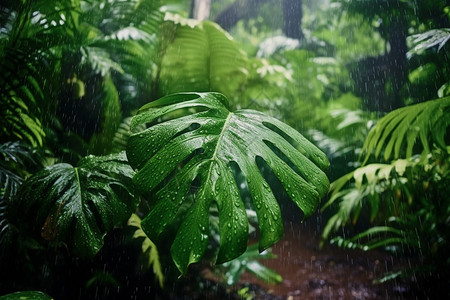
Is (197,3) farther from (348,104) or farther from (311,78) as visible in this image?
(348,104)

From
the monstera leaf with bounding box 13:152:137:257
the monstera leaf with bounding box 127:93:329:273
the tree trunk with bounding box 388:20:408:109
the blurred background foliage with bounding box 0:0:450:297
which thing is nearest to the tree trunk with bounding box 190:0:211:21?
the blurred background foliage with bounding box 0:0:450:297

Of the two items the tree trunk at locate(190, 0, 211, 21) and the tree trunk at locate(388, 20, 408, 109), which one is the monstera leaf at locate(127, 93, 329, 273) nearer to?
the tree trunk at locate(388, 20, 408, 109)

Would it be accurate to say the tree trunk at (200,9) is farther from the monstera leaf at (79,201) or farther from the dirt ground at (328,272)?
the monstera leaf at (79,201)

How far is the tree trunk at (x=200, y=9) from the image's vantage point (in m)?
4.80

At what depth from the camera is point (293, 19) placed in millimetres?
9102

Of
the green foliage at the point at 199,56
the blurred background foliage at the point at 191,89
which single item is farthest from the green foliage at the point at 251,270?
the green foliage at the point at 199,56

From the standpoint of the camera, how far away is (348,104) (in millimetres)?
4484

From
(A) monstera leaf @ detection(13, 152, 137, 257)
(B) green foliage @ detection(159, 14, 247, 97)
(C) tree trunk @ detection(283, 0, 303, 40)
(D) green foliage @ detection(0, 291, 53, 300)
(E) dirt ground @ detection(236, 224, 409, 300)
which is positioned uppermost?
(C) tree trunk @ detection(283, 0, 303, 40)

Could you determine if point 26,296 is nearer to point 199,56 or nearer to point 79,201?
point 79,201

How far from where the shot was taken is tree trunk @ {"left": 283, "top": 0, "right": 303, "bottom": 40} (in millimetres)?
8930

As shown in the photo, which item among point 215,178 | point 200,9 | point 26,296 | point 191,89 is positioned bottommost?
point 26,296

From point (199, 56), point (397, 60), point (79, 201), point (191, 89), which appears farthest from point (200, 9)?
point (79, 201)

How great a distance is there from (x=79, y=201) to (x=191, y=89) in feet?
6.10

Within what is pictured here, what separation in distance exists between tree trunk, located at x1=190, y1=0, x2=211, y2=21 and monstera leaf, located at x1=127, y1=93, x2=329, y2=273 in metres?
4.08
